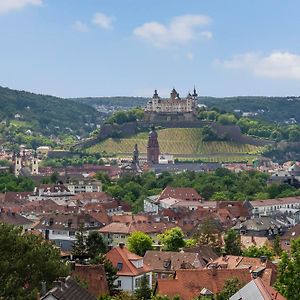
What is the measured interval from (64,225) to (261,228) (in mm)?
18192

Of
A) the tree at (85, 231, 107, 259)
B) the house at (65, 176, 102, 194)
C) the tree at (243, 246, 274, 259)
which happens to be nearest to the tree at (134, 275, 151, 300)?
the tree at (85, 231, 107, 259)

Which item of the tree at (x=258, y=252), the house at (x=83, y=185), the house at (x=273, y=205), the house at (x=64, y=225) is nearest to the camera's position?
the tree at (x=258, y=252)

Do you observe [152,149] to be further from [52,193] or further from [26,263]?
[26,263]

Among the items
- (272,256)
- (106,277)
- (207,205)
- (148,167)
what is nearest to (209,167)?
(148,167)

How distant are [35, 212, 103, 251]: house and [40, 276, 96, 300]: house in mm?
43347

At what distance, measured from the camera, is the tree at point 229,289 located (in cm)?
4131

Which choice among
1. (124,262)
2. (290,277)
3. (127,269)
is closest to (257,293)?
(290,277)

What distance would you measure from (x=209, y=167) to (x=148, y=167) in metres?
12.2

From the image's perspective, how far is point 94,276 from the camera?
4266 cm

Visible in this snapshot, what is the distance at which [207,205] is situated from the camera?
111 m

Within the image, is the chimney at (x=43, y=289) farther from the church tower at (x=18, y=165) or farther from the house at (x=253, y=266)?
the church tower at (x=18, y=165)

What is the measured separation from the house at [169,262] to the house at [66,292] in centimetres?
2127

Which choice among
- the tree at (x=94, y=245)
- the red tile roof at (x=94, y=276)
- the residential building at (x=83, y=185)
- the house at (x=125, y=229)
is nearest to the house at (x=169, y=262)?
the tree at (x=94, y=245)

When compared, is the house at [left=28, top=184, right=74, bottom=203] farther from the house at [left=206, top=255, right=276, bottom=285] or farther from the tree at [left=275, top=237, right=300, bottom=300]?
the tree at [left=275, top=237, right=300, bottom=300]
